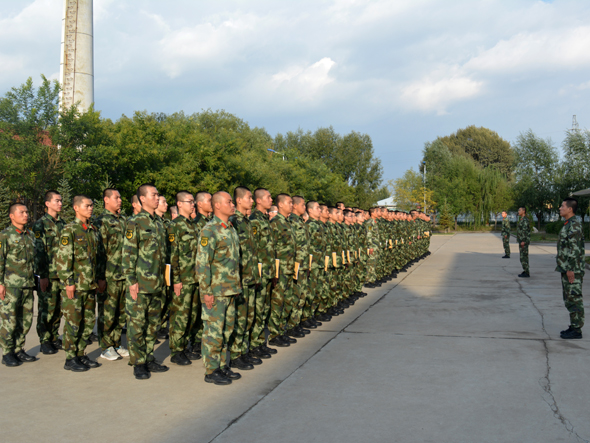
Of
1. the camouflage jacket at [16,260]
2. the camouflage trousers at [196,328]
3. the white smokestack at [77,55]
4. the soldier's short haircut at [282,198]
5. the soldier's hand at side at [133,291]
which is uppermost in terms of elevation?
the white smokestack at [77,55]

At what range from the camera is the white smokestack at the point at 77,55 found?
84.7ft

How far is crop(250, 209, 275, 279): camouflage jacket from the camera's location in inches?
243

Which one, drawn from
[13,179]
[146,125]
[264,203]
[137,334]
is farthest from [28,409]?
[146,125]

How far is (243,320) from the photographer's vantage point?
5.44m

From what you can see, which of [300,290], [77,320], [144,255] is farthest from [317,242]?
[77,320]

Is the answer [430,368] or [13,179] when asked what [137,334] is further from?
[13,179]

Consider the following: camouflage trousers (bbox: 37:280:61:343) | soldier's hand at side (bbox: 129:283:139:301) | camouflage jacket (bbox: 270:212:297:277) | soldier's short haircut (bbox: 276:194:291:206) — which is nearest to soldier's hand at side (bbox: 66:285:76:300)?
soldier's hand at side (bbox: 129:283:139:301)

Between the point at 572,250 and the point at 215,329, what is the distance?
16.3ft

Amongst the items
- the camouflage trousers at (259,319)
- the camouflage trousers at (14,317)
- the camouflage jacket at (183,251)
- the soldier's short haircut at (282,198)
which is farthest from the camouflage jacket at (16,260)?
the soldier's short haircut at (282,198)

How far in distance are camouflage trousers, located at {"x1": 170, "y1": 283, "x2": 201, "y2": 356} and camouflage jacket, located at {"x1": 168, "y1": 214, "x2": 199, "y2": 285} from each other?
0.12m

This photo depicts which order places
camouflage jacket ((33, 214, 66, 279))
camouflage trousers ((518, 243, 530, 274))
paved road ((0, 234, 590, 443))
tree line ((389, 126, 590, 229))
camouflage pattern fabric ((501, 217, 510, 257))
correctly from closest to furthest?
paved road ((0, 234, 590, 443)), camouflage jacket ((33, 214, 66, 279)), camouflage trousers ((518, 243, 530, 274)), camouflage pattern fabric ((501, 217, 510, 257)), tree line ((389, 126, 590, 229))

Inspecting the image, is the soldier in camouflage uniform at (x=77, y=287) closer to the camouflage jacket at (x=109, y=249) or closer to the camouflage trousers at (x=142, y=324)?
the camouflage jacket at (x=109, y=249)

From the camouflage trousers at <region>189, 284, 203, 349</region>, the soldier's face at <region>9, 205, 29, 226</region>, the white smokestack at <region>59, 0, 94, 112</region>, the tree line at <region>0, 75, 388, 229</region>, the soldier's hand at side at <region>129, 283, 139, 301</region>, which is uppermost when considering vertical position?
the white smokestack at <region>59, 0, 94, 112</region>

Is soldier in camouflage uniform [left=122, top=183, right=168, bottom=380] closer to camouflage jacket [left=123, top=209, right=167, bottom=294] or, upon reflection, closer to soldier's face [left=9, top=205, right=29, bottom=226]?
camouflage jacket [left=123, top=209, right=167, bottom=294]
